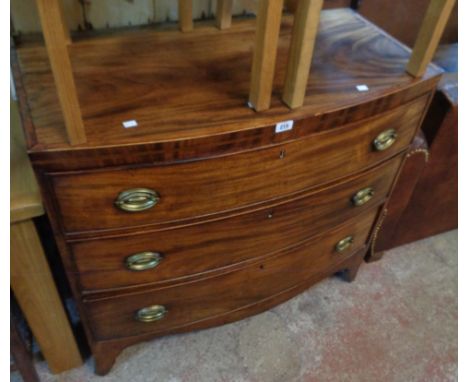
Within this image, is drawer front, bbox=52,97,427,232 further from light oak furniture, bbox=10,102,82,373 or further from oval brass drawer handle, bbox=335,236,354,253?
oval brass drawer handle, bbox=335,236,354,253

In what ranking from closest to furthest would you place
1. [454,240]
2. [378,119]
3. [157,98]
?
[157,98] < [378,119] < [454,240]

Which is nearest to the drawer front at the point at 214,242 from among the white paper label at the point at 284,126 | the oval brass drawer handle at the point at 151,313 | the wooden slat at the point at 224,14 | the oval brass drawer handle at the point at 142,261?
the oval brass drawer handle at the point at 142,261

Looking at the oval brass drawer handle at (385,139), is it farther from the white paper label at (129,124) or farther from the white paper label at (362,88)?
the white paper label at (129,124)

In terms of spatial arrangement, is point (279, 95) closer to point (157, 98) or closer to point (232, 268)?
point (157, 98)

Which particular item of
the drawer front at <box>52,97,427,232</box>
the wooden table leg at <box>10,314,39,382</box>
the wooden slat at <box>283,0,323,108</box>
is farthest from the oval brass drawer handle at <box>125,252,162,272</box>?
the wooden slat at <box>283,0,323,108</box>

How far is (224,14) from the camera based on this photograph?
1.15 meters

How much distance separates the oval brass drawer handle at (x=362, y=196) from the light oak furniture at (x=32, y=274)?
0.81 meters

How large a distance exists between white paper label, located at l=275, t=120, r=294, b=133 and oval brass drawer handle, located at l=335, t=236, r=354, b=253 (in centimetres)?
57

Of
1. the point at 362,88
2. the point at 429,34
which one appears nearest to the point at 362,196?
the point at 362,88

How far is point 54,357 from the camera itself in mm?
1266

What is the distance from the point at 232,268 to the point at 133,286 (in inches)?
10.1

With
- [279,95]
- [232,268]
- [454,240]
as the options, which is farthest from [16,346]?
[454,240]

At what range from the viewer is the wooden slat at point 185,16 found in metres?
1.10

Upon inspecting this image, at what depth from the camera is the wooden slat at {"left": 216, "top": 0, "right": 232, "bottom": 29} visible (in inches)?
44.4
